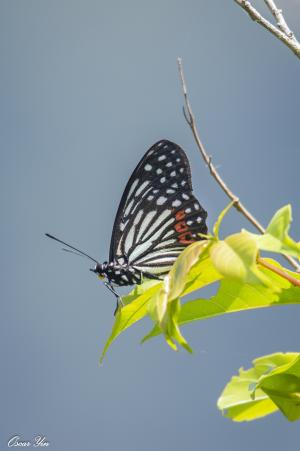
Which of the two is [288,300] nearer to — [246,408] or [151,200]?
[246,408]

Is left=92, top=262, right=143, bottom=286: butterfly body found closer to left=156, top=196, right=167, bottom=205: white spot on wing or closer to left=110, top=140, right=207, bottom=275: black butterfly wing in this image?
left=110, top=140, right=207, bottom=275: black butterfly wing

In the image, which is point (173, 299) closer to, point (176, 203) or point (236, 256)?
point (236, 256)

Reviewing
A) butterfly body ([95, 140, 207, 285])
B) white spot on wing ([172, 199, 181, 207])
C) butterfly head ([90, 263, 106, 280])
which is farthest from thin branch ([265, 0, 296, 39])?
butterfly head ([90, 263, 106, 280])

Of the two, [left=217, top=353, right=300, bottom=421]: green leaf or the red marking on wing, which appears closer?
[left=217, top=353, right=300, bottom=421]: green leaf

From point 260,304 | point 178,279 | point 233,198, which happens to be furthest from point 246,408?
point 178,279

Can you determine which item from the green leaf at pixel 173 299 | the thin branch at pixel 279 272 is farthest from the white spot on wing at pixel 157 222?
the green leaf at pixel 173 299

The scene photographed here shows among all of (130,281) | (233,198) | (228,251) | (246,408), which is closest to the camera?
(228,251)
